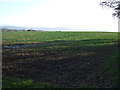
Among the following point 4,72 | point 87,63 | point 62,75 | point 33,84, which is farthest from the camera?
point 87,63

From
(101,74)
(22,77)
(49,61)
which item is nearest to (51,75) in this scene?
(22,77)

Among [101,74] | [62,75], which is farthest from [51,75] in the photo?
[101,74]

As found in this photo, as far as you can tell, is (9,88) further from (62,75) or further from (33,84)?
(62,75)

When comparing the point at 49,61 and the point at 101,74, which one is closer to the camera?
the point at 101,74

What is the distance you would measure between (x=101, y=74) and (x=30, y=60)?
8.70 metres

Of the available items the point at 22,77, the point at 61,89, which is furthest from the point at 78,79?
the point at 22,77

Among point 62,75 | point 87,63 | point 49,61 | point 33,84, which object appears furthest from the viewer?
point 49,61

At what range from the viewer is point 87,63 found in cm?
1903

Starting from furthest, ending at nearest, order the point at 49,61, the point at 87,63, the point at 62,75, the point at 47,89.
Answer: the point at 49,61
the point at 87,63
the point at 62,75
the point at 47,89

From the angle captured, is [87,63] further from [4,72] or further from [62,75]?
[4,72]

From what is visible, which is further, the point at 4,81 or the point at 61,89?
the point at 4,81

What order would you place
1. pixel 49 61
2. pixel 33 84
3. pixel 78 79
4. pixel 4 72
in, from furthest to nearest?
pixel 49 61, pixel 4 72, pixel 78 79, pixel 33 84

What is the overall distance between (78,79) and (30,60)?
322 inches

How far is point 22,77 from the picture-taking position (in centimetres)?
1554
